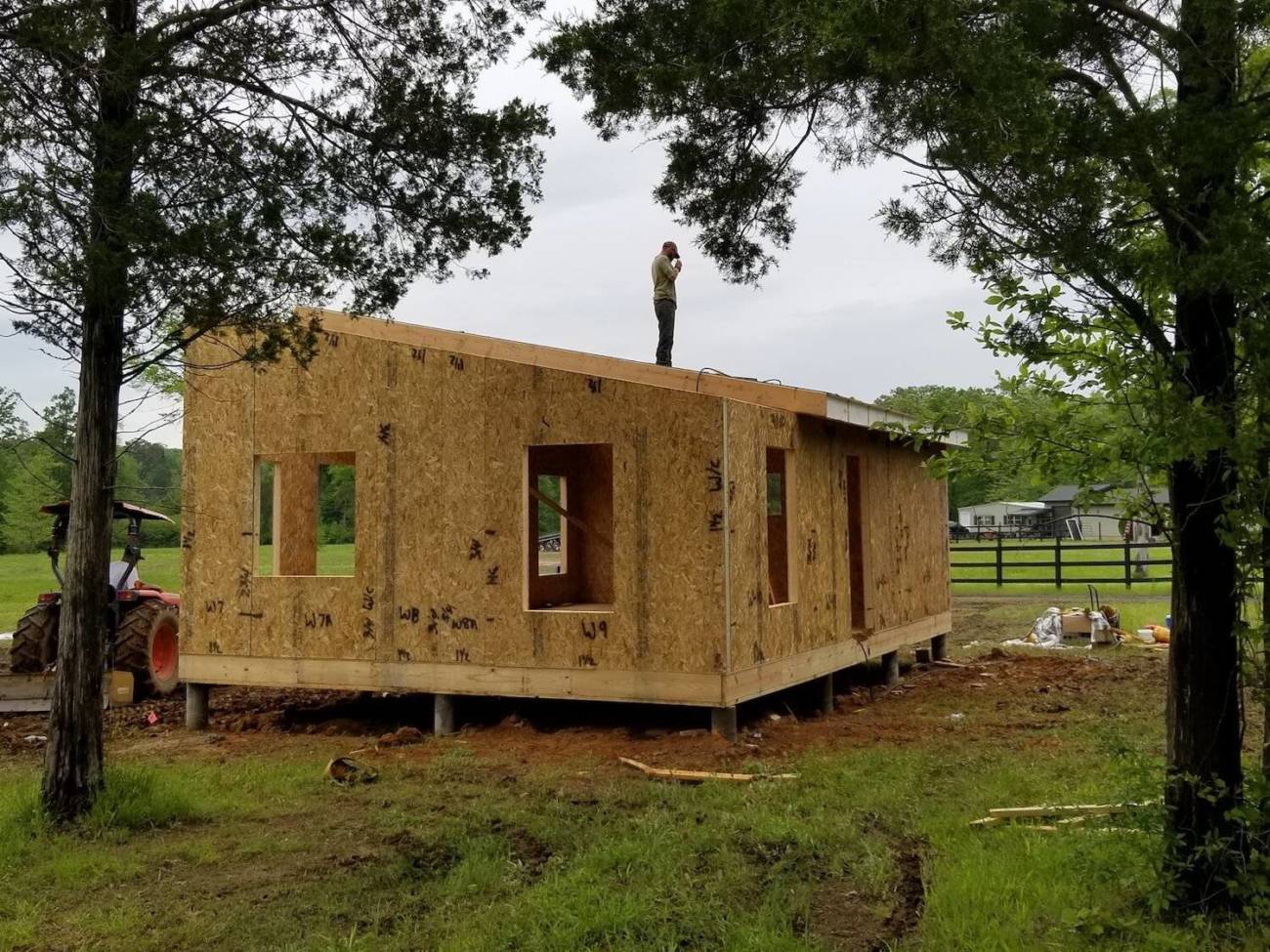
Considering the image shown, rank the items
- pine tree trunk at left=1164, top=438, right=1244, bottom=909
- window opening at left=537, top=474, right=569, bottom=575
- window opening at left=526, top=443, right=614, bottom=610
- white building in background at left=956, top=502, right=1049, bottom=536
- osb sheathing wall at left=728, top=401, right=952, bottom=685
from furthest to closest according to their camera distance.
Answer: white building in background at left=956, top=502, right=1049, bottom=536
window opening at left=537, top=474, right=569, bottom=575
window opening at left=526, top=443, right=614, bottom=610
osb sheathing wall at left=728, top=401, right=952, bottom=685
pine tree trunk at left=1164, top=438, right=1244, bottom=909

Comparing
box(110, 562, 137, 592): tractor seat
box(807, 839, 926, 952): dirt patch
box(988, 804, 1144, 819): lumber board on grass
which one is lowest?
box(807, 839, 926, 952): dirt patch

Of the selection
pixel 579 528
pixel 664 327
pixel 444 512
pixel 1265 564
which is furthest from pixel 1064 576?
pixel 1265 564

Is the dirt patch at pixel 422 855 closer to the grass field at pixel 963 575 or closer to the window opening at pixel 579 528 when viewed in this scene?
the window opening at pixel 579 528

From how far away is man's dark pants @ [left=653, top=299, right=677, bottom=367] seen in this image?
10.8 metres

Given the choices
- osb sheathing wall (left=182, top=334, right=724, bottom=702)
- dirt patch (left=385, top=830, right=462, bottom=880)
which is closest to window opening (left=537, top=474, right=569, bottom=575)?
osb sheathing wall (left=182, top=334, right=724, bottom=702)

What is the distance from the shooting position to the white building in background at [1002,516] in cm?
7973

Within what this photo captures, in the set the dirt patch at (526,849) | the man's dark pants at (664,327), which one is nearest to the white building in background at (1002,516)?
the man's dark pants at (664,327)

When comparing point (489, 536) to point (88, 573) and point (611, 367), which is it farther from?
point (88, 573)

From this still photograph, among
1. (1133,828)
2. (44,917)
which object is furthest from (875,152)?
(44,917)

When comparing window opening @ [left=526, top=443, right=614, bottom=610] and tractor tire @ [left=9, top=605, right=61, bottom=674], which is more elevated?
window opening @ [left=526, top=443, right=614, bottom=610]

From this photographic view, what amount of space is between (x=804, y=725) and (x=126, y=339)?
6477 millimetres

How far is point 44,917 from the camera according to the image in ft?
16.5

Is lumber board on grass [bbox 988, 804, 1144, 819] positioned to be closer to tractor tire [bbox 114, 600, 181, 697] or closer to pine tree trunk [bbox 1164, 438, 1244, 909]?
pine tree trunk [bbox 1164, 438, 1244, 909]

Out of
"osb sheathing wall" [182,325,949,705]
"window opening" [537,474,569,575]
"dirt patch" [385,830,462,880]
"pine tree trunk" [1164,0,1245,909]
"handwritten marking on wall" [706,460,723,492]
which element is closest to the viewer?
"pine tree trunk" [1164,0,1245,909]
